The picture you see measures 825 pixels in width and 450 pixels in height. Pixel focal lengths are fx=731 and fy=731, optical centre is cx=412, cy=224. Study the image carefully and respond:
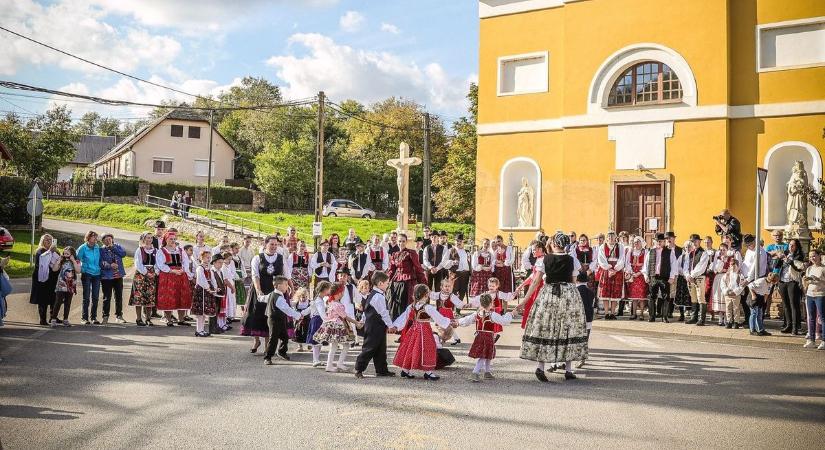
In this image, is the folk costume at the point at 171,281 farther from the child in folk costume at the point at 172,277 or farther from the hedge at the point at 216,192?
the hedge at the point at 216,192

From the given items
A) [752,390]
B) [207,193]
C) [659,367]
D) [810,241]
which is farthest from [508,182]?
[207,193]

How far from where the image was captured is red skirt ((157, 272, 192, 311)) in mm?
15227

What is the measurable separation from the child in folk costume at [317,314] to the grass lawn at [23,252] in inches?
628

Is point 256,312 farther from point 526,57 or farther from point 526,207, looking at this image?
point 526,57

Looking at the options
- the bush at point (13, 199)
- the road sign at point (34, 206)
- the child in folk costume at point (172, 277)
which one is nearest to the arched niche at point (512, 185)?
the child in folk costume at point (172, 277)

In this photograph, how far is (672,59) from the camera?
75.7 feet

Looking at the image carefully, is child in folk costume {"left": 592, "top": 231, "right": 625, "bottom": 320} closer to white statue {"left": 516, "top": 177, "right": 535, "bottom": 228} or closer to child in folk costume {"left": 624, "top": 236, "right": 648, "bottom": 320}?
child in folk costume {"left": 624, "top": 236, "right": 648, "bottom": 320}

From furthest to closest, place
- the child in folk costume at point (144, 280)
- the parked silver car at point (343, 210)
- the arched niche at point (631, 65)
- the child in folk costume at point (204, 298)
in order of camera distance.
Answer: the parked silver car at point (343, 210) < the arched niche at point (631, 65) < the child in folk costume at point (144, 280) < the child in folk costume at point (204, 298)

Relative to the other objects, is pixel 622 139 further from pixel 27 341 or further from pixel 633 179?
pixel 27 341

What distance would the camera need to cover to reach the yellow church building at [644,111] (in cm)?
2197

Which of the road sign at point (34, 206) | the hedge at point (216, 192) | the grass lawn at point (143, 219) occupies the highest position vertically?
the hedge at point (216, 192)

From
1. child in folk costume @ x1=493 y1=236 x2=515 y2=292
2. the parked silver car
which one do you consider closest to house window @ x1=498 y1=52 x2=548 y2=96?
child in folk costume @ x1=493 y1=236 x2=515 y2=292

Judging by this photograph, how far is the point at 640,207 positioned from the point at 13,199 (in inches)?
1212

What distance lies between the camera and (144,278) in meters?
15.3
